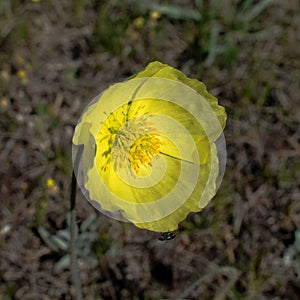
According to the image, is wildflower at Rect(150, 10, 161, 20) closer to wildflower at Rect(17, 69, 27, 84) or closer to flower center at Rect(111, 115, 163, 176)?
wildflower at Rect(17, 69, 27, 84)

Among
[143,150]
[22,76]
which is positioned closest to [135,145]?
[143,150]

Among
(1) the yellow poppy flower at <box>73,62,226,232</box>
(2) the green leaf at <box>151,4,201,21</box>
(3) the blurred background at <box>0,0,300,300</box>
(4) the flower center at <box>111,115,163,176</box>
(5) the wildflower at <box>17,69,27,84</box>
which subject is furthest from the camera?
(2) the green leaf at <box>151,4,201,21</box>

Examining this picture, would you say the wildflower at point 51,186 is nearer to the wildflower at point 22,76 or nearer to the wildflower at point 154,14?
the wildflower at point 22,76

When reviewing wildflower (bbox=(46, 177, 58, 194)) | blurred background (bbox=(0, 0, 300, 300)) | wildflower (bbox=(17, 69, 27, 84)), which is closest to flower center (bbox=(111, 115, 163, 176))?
blurred background (bbox=(0, 0, 300, 300))

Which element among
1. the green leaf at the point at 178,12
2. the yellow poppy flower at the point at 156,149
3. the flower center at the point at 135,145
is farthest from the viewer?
the green leaf at the point at 178,12

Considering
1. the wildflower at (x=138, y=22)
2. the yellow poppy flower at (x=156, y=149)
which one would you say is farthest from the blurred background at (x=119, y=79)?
the yellow poppy flower at (x=156, y=149)

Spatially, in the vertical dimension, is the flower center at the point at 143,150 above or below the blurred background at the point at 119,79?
above

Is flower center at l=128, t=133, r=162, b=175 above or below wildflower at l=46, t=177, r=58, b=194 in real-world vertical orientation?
above
